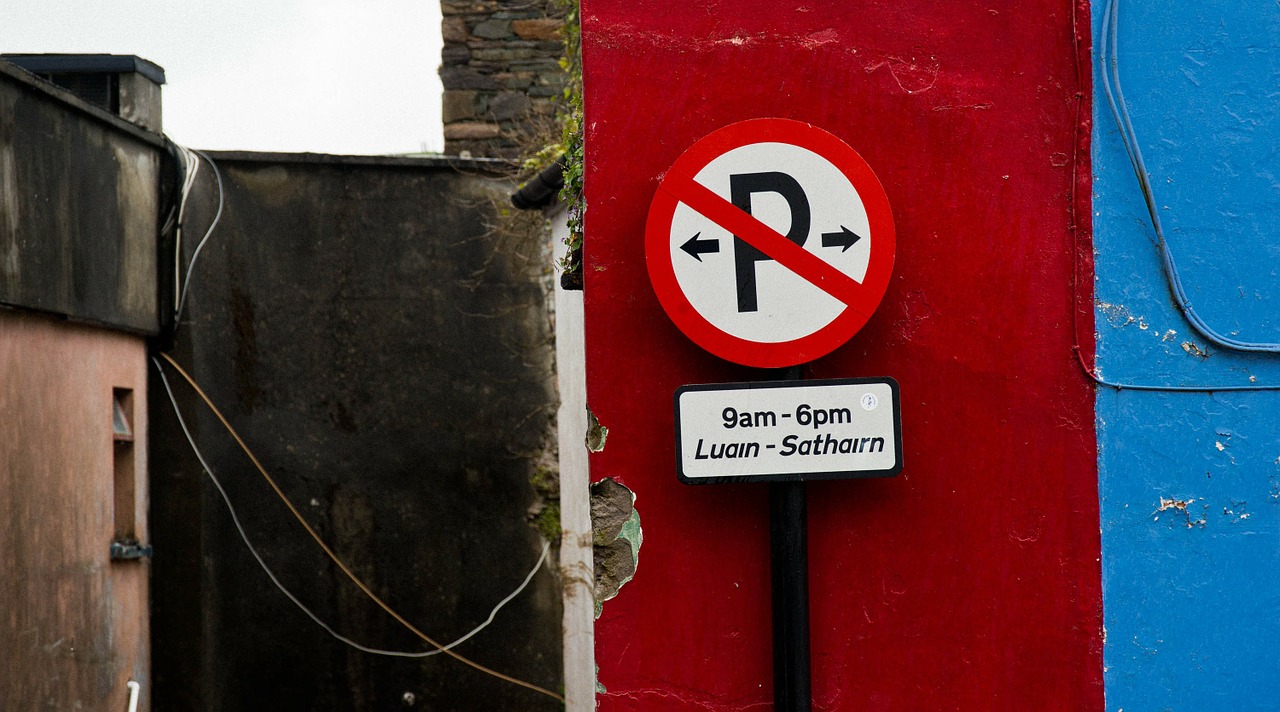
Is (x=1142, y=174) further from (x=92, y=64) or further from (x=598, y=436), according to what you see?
(x=92, y=64)

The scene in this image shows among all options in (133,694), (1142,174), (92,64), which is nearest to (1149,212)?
(1142,174)

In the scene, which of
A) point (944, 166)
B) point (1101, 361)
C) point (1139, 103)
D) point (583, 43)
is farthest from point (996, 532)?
point (583, 43)

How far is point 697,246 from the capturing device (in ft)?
10.6

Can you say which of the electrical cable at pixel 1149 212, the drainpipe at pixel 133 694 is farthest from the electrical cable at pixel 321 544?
the electrical cable at pixel 1149 212

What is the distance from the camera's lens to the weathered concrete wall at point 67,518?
659cm

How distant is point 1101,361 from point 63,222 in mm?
6068

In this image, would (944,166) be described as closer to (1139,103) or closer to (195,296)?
(1139,103)

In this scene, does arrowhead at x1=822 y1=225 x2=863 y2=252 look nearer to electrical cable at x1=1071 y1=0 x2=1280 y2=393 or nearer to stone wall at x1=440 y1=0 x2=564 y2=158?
electrical cable at x1=1071 y1=0 x2=1280 y2=393

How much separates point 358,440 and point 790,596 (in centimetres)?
591

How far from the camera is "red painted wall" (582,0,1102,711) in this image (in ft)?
11.0

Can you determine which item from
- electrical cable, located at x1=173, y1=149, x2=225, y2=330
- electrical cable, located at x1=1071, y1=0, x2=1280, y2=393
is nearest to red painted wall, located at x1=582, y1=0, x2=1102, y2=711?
electrical cable, located at x1=1071, y1=0, x2=1280, y2=393

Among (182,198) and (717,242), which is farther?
(182,198)

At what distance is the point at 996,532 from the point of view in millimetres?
3367

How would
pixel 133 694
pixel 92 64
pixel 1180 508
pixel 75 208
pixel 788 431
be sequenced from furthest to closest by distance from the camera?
1. pixel 92 64
2. pixel 133 694
3. pixel 75 208
4. pixel 1180 508
5. pixel 788 431
